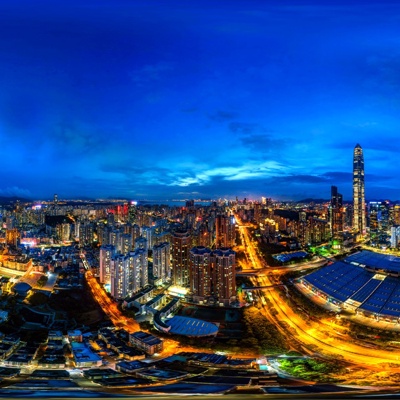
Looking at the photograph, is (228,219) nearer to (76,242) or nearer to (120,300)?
(76,242)

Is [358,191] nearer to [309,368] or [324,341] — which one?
[324,341]

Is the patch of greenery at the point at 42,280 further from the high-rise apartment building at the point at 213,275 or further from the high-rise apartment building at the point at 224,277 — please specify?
the high-rise apartment building at the point at 224,277

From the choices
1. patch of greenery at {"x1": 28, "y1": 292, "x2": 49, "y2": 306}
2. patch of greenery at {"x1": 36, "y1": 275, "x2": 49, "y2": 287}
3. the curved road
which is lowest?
the curved road

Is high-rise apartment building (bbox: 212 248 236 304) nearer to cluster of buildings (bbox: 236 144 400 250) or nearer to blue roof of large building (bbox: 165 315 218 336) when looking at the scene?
blue roof of large building (bbox: 165 315 218 336)

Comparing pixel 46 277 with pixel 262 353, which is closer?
pixel 262 353

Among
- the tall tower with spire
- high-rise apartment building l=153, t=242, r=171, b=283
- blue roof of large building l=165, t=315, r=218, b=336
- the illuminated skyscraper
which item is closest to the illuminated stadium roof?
blue roof of large building l=165, t=315, r=218, b=336

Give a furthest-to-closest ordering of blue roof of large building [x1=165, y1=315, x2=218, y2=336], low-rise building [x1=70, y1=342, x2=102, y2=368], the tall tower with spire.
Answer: the tall tower with spire
blue roof of large building [x1=165, y1=315, x2=218, y2=336]
low-rise building [x1=70, y1=342, x2=102, y2=368]

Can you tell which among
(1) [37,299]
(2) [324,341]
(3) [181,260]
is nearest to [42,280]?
(1) [37,299]

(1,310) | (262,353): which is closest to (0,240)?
(1,310)
